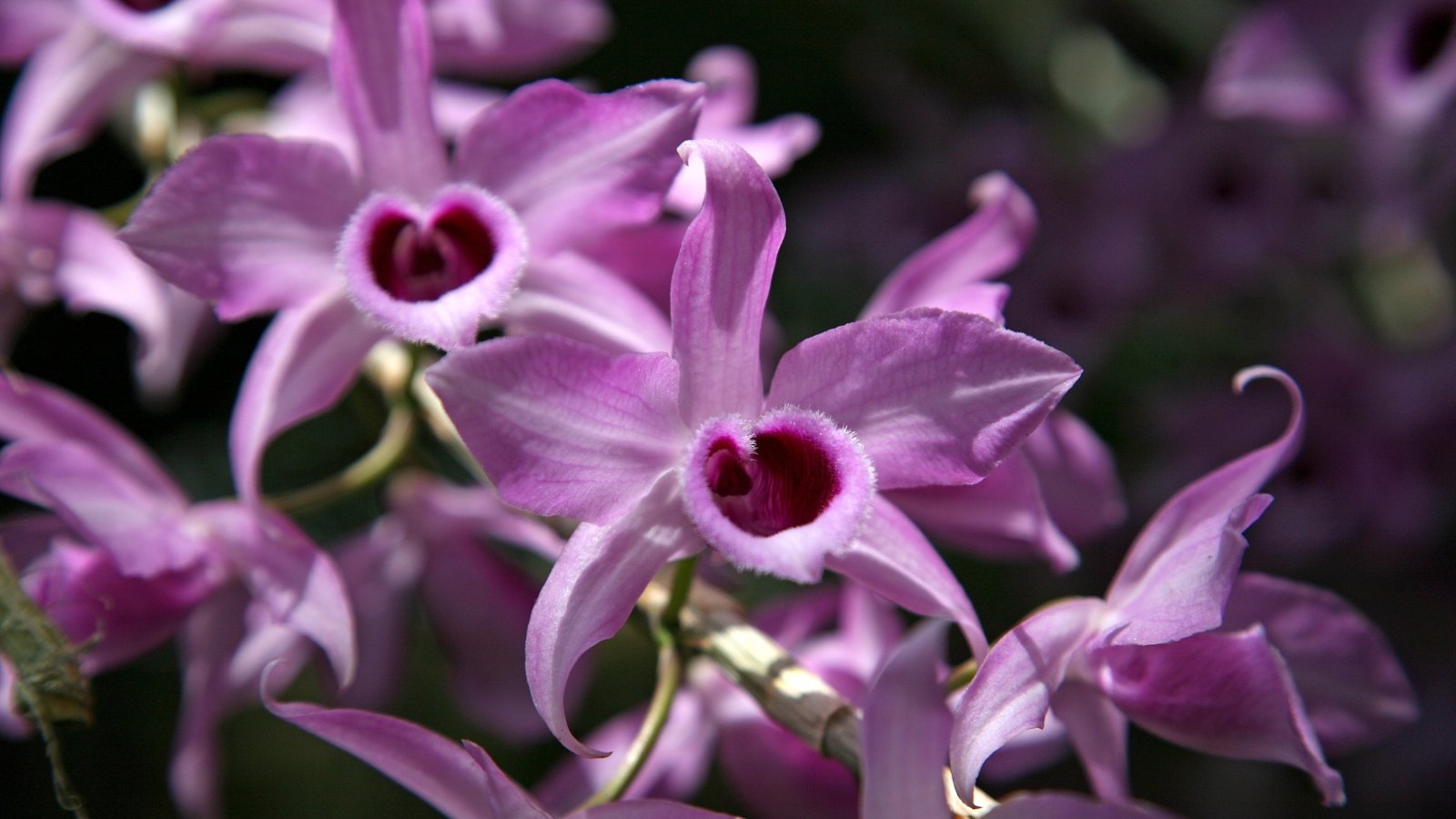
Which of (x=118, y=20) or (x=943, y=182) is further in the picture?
(x=943, y=182)

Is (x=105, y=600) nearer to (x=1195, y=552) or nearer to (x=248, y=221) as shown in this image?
(x=248, y=221)

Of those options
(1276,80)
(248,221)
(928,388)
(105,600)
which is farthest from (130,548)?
(1276,80)

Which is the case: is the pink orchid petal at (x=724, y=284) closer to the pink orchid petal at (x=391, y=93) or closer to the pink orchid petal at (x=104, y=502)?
the pink orchid petal at (x=391, y=93)

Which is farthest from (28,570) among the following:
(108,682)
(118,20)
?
(108,682)

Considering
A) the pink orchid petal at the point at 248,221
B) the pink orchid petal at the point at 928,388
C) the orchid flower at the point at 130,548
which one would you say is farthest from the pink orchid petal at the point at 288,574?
the pink orchid petal at the point at 928,388

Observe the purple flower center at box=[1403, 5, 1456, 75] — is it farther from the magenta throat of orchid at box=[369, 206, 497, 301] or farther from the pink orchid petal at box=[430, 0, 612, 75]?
the magenta throat of orchid at box=[369, 206, 497, 301]

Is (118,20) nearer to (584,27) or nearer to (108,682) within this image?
(584,27)

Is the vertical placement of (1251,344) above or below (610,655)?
above
